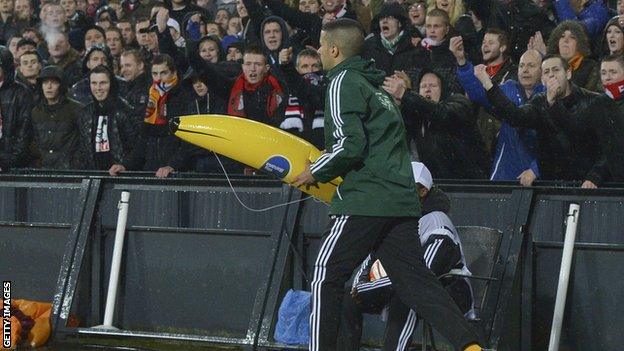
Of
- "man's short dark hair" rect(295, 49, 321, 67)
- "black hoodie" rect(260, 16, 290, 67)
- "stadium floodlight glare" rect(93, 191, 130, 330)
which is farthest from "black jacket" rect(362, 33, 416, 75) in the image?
"stadium floodlight glare" rect(93, 191, 130, 330)

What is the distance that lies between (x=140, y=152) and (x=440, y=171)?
2.84m

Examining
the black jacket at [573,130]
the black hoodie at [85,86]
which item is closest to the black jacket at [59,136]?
the black hoodie at [85,86]


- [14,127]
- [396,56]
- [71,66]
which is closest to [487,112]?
[396,56]

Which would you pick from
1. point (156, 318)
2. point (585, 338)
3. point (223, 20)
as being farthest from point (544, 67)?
point (223, 20)

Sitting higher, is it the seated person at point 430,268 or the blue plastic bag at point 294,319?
the seated person at point 430,268

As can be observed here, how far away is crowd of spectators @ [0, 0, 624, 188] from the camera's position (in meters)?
9.64

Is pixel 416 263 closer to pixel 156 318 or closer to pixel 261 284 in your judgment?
pixel 261 284

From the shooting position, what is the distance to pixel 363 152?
7.33 meters

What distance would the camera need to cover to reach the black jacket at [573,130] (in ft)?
30.3

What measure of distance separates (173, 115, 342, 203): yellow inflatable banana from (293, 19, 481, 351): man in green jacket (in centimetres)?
67

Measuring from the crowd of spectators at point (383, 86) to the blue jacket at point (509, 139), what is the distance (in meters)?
0.01

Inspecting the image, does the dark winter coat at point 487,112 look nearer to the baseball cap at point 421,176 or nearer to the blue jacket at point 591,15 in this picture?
the blue jacket at point 591,15

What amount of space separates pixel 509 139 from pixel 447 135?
52cm

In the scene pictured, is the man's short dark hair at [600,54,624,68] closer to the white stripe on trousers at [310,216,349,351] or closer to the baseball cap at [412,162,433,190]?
the baseball cap at [412,162,433,190]
